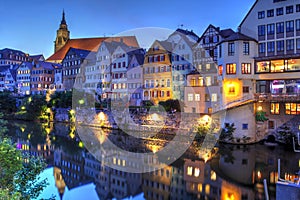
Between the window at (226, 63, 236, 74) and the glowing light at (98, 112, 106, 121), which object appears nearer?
the window at (226, 63, 236, 74)

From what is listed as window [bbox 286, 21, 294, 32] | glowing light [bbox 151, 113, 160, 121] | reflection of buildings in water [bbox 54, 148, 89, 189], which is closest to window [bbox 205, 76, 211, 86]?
glowing light [bbox 151, 113, 160, 121]

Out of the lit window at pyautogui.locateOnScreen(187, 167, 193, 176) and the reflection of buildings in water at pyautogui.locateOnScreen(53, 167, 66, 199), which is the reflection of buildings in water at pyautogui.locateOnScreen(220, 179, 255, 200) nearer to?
the lit window at pyautogui.locateOnScreen(187, 167, 193, 176)

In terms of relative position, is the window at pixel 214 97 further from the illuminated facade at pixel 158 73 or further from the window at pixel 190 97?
the illuminated facade at pixel 158 73

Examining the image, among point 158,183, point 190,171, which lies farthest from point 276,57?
point 158,183

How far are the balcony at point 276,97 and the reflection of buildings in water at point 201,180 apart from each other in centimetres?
886

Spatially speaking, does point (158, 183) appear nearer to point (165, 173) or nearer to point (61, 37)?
point (165, 173)

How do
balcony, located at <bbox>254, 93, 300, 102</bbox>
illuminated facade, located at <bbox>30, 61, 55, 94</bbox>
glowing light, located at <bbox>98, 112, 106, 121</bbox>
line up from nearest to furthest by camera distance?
balcony, located at <bbox>254, 93, 300, 102</bbox>
glowing light, located at <bbox>98, 112, 106, 121</bbox>
illuminated facade, located at <bbox>30, 61, 55, 94</bbox>

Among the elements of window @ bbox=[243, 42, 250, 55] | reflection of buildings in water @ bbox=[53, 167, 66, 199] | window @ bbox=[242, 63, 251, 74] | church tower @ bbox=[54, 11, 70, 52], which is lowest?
reflection of buildings in water @ bbox=[53, 167, 66, 199]

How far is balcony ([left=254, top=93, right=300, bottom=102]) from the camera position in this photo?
2434 cm

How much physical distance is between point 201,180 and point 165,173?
8.39ft

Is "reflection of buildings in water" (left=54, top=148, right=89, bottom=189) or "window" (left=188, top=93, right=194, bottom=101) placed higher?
"window" (left=188, top=93, right=194, bottom=101)

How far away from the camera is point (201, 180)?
17.5 m

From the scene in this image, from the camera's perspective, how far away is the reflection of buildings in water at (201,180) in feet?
51.1

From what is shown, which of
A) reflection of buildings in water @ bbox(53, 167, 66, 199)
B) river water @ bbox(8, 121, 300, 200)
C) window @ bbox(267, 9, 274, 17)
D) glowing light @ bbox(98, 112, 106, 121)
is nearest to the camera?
river water @ bbox(8, 121, 300, 200)
